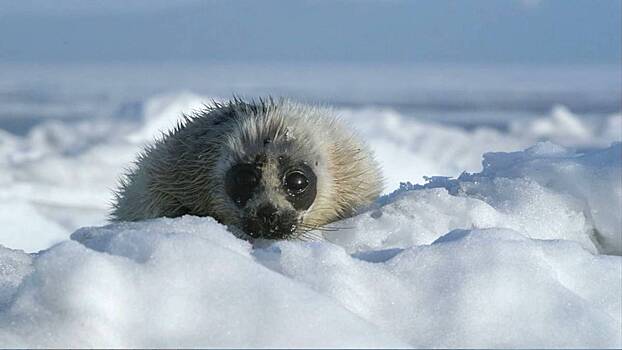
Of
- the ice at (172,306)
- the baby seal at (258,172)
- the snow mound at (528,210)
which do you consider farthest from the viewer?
the baby seal at (258,172)

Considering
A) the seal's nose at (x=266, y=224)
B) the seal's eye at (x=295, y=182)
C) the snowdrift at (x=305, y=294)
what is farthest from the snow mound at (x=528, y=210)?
the snowdrift at (x=305, y=294)

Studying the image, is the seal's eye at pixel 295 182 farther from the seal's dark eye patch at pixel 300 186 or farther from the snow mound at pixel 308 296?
the snow mound at pixel 308 296

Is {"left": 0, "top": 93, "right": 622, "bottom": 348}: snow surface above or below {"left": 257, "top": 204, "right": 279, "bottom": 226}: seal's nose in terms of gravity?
above

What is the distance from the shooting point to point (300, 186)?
4289mm

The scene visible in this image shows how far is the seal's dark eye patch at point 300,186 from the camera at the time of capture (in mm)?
4273

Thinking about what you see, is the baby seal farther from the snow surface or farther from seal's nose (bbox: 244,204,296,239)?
the snow surface

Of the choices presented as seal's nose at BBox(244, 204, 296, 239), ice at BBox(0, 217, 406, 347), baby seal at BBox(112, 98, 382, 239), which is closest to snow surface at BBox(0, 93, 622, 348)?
ice at BBox(0, 217, 406, 347)

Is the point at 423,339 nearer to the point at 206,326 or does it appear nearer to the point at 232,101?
the point at 206,326

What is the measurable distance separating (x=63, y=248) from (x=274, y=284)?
528 mm

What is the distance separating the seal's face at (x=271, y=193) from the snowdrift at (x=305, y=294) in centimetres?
89

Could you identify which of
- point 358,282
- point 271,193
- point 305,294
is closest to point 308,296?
point 305,294

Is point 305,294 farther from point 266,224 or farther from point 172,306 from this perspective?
point 266,224

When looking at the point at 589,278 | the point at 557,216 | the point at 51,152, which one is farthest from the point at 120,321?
the point at 51,152

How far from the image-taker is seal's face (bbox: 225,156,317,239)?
4125 millimetres
